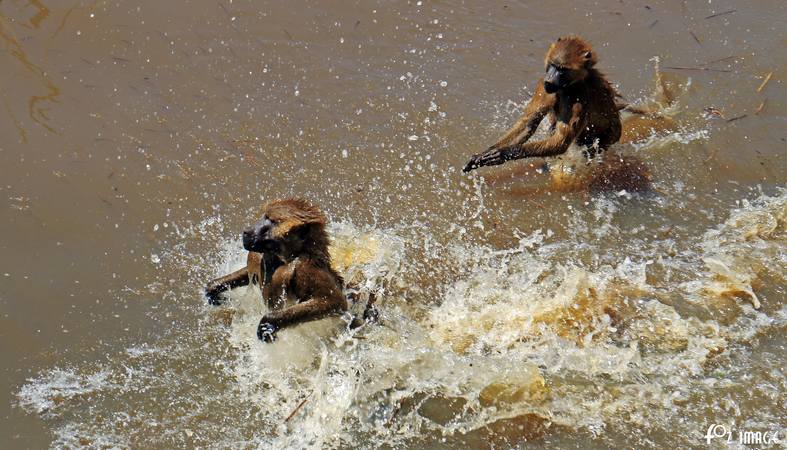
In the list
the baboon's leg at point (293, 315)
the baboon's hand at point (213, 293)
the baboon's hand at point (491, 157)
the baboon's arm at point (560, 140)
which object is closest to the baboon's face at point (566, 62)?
the baboon's arm at point (560, 140)

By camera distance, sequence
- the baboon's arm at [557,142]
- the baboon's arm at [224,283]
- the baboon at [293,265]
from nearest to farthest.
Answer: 1. the baboon at [293,265]
2. the baboon's arm at [224,283]
3. the baboon's arm at [557,142]

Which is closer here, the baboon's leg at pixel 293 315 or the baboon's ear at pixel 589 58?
the baboon's leg at pixel 293 315

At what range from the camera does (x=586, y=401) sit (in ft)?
18.0

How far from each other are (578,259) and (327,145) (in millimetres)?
2466

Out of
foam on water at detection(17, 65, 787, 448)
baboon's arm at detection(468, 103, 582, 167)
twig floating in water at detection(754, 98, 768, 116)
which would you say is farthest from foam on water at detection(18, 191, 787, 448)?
twig floating in water at detection(754, 98, 768, 116)

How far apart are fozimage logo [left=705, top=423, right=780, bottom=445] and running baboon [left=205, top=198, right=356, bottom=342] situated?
8.27 ft

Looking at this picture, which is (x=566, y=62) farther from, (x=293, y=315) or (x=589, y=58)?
(x=293, y=315)

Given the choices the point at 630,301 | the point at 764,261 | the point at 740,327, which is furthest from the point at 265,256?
the point at 764,261

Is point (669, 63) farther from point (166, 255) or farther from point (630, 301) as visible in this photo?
point (166, 255)

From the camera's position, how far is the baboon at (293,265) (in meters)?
5.38

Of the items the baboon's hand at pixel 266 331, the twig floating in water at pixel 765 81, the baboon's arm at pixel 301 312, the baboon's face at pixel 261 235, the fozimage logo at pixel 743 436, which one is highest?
the twig floating in water at pixel 765 81

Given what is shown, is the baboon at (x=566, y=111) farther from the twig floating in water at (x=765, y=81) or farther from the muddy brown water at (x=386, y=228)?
the twig floating in water at (x=765, y=81)

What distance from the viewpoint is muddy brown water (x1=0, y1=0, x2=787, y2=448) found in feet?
17.8

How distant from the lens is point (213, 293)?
5910 millimetres
